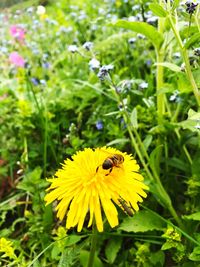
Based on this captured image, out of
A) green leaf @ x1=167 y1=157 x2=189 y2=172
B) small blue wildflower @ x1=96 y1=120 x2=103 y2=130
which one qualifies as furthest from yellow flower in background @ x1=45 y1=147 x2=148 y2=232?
small blue wildflower @ x1=96 y1=120 x2=103 y2=130

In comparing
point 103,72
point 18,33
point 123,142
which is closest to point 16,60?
point 18,33

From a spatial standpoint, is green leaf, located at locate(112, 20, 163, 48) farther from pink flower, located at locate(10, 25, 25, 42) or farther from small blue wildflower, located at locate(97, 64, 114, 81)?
pink flower, located at locate(10, 25, 25, 42)

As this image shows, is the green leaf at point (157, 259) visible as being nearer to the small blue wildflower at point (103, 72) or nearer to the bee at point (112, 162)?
the bee at point (112, 162)

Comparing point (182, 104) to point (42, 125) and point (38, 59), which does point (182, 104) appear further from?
point (38, 59)

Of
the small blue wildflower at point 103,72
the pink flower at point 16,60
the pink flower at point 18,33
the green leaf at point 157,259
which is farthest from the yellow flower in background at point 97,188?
the pink flower at point 18,33

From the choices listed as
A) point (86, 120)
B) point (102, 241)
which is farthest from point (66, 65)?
point (102, 241)

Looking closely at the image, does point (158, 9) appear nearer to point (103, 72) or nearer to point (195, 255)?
point (103, 72)

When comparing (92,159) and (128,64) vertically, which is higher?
(92,159)
